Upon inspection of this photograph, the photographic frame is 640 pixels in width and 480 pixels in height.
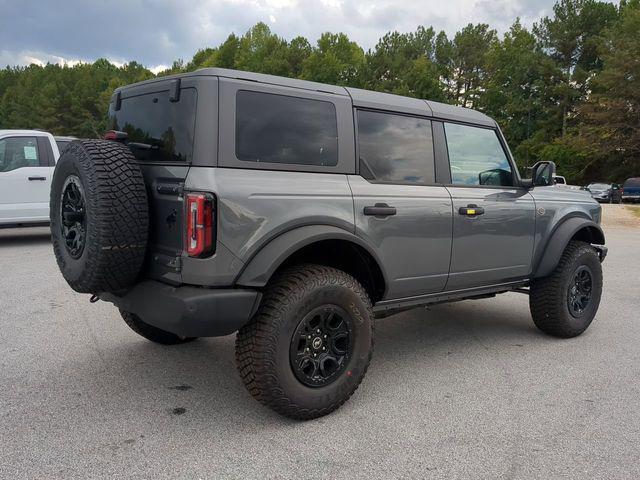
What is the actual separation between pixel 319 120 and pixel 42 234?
10404 mm

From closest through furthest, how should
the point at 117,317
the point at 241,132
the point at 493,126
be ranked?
1. the point at 241,132
2. the point at 493,126
3. the point at 117,317

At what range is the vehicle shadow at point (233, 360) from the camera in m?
3.41

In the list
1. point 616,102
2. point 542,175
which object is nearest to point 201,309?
point 542,175

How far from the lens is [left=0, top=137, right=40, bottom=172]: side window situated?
919 centimetres

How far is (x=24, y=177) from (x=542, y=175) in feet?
28.1

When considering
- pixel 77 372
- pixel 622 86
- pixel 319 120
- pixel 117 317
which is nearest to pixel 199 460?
pixel 77 372

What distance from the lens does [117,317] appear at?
5.23 metres

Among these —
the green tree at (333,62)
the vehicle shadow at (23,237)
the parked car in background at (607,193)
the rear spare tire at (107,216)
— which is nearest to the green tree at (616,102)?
the parked car in background at (607,193)

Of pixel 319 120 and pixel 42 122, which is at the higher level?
pixel 42 122

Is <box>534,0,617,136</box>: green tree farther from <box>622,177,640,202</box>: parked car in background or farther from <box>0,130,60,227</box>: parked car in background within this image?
<box>0,130,60,227</box>: parked car in background

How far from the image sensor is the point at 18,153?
9328mm

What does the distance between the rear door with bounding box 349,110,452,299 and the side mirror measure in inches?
42.8

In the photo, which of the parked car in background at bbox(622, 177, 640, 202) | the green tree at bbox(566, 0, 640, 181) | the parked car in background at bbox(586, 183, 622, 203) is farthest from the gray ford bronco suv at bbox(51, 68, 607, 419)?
the green tree at bbox(566, 0, 640, 181)

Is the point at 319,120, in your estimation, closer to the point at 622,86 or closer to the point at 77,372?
the point at 77,372
